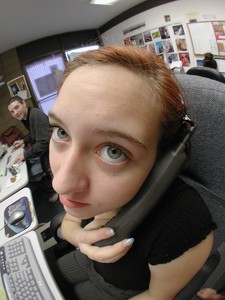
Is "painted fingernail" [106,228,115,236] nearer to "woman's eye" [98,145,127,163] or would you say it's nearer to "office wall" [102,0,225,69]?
"woman's eye" [98,145,127,163]

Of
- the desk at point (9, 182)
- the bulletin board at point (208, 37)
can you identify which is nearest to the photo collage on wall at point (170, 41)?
the bulletin board at point (208, 37)

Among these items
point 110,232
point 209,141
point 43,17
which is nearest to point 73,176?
point 110,232

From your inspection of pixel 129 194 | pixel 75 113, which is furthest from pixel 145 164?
pixel 75 113

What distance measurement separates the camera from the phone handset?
0.48 m

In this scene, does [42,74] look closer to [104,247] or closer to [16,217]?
[16,217]

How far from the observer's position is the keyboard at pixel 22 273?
0.76m

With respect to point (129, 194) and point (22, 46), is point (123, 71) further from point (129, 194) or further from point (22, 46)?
point (22, 46)

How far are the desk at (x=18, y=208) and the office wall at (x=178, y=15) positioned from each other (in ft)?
5.48

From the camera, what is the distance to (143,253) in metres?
0.59

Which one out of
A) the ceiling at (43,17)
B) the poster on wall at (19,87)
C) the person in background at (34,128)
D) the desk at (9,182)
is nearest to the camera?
the desk at (9,182)

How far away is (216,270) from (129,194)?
13.5 inches

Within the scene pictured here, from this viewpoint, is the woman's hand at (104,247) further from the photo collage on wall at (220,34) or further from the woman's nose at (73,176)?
the photo collage on wall at (220,34)

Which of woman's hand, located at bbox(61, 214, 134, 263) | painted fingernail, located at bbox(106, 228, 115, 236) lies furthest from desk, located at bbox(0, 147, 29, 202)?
painted fingernail, located at bbox(106, 228, 115, 236)

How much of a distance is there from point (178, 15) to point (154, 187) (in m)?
3.06
